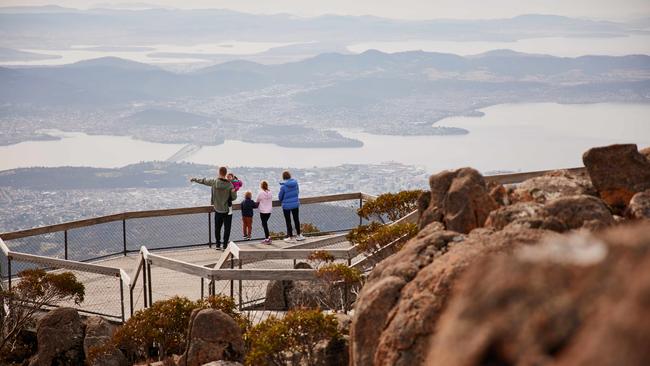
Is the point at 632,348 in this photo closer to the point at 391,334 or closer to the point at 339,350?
the point at 391,334

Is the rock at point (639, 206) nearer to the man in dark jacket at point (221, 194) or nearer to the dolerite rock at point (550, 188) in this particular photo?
the dolerite rock at point (550, 188)

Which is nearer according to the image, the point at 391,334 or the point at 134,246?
the point at 391,334

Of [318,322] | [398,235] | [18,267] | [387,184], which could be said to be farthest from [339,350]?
[387,184]

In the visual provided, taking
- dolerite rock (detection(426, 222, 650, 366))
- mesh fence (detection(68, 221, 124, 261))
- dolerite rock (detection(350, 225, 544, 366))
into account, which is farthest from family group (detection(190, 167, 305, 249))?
dolerite rock (detection(426, 222, 650, 366))

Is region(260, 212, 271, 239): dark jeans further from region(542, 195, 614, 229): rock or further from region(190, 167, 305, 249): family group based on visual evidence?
region(542, 195, 614, 229): rock

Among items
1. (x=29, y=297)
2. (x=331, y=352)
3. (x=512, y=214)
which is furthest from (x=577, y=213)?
(x=29, y=297)

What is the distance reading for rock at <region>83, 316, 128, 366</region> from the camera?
49.3 ft

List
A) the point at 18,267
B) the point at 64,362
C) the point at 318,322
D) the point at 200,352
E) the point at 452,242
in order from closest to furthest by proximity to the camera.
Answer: the point at 452,242, the point at 318,322, the point at 200,352, the point at 64,362, the point at 18,267

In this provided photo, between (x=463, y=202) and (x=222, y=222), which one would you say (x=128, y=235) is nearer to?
(x=222, y=222)

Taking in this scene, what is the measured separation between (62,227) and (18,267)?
5.32 feet

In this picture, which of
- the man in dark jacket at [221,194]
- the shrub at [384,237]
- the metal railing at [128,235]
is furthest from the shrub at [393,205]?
the shrub at [384,237]

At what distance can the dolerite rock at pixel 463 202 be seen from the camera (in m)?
9.70

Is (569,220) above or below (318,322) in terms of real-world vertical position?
above

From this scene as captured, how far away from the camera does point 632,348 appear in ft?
9.41
